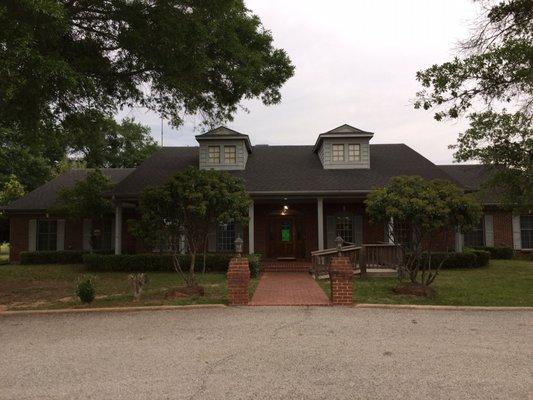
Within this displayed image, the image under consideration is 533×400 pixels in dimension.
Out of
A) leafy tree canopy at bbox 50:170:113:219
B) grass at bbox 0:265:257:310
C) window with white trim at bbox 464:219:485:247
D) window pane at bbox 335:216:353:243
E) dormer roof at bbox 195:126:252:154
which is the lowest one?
grass at bbox 0:265:257:310

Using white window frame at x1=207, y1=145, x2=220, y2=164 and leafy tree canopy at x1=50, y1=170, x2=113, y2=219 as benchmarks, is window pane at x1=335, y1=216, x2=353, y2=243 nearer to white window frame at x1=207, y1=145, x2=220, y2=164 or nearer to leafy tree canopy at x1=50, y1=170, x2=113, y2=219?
white window frame at x1=207, y1=145, x2=220, y2=164

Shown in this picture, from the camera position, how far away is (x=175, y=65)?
416 inches

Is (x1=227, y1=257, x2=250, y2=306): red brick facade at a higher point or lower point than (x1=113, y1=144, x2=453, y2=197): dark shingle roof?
lower

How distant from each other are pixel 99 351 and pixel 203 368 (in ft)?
5.49

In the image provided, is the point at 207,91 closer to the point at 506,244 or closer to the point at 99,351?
the point at 99,351

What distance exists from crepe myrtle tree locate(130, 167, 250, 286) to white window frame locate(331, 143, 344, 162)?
9484 mm

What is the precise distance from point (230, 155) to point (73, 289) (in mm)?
9550

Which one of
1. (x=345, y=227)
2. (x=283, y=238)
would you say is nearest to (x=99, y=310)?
(x=283, y=238)

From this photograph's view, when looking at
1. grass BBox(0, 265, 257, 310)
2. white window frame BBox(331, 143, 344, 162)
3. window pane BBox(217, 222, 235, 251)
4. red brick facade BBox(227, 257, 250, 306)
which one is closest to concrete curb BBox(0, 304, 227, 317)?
grass BBox(0, 265, 257, 310)

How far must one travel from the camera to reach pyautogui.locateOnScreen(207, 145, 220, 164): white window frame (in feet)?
62.6

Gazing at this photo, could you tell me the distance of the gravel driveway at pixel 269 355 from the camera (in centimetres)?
426

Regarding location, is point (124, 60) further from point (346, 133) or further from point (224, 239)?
point (346, 133)

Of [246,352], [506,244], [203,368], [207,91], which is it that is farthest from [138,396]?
[506,244]

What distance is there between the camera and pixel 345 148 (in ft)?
62.7
